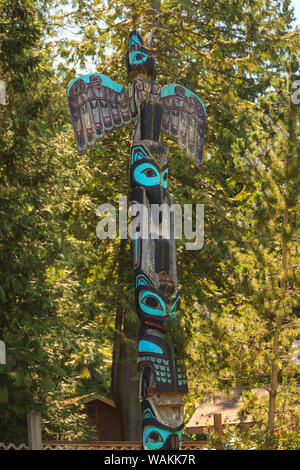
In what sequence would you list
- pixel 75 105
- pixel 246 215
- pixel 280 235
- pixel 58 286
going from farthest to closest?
pixel 58 286 → pixel 75 105 → pixel 246 215 → pixel 280 235

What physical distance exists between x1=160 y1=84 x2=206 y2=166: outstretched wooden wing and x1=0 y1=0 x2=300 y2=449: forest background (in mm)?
920

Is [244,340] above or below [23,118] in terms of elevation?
below

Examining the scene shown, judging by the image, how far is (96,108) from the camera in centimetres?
993

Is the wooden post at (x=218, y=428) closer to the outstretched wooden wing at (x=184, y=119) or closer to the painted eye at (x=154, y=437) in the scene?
the painted eye at (x=154, y=437)

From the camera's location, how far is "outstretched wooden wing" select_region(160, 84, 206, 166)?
1034cm

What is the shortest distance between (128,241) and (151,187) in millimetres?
6220

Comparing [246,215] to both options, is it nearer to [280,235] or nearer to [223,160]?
[280,235]

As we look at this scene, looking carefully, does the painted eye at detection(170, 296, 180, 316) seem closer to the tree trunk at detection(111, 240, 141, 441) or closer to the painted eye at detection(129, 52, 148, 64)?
the painted eye at detection(129, 52, 148, 64)

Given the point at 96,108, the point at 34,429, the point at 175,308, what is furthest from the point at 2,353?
the point at 96,108

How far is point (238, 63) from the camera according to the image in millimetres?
15094

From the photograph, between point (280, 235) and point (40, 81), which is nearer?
point (280, 235)

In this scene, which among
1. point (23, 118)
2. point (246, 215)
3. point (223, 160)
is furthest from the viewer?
point (223, 160)

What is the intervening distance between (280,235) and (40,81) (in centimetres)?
731
